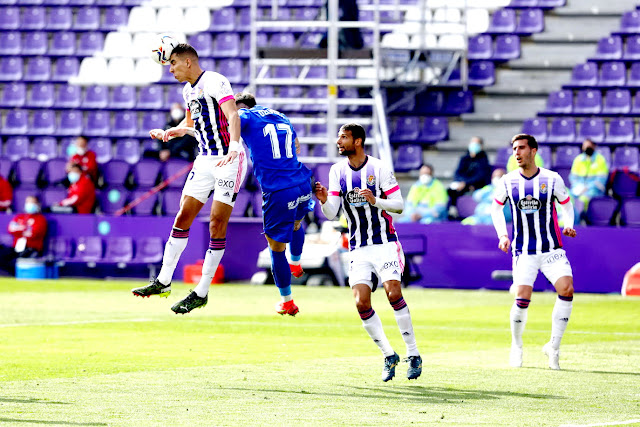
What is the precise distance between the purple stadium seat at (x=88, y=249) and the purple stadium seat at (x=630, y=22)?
1208 centimetres

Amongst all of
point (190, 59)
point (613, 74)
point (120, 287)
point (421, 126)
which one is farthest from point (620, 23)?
point (190, 59)

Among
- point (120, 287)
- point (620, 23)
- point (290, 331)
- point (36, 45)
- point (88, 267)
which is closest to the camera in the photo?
point (290, 331)

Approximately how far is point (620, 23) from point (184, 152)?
10074 mm

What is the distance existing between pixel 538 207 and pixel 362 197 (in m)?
2.30

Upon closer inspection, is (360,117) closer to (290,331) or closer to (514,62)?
(514,62)

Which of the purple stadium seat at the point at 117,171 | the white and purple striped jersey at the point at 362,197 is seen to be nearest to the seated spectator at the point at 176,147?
the purple stadium seat at the point at 117,171

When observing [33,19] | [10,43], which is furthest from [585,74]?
[10,43]

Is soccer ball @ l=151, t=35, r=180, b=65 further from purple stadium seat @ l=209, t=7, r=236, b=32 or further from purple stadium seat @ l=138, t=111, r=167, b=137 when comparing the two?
purple stadium seat @ l=209, t=7, r=236, b=32

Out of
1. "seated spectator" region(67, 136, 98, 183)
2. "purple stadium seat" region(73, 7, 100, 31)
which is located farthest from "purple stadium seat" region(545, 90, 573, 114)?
"purple stadium seat" region(73, 7, 100, 31)

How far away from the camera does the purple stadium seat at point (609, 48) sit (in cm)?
2612

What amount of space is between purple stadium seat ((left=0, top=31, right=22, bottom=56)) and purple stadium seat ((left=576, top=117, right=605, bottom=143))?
14.2 meters

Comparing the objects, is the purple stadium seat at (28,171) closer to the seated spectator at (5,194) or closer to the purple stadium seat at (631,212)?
the seated spectator at (5,194)

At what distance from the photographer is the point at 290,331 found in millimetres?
14203

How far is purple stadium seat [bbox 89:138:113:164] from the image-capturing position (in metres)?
27.5
